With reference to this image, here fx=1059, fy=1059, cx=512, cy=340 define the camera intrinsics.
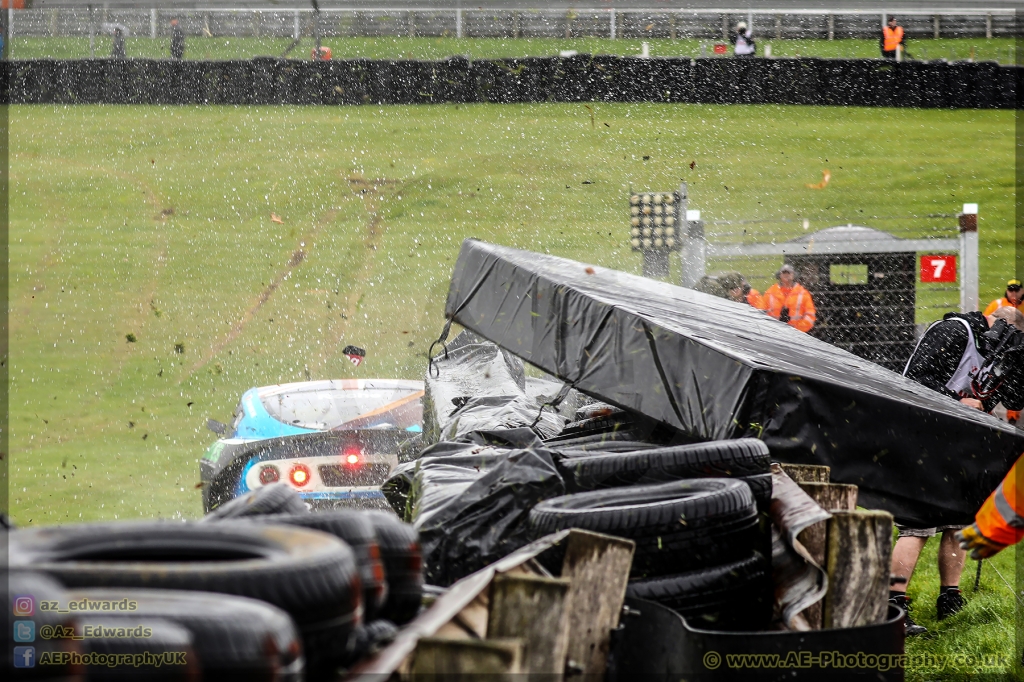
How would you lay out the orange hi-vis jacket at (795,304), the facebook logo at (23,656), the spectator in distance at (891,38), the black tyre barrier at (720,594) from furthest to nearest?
the spectator in distance at (891,38) → the orange hi-vis jacket at (795,304) → the black tyre barrier at (720,594) → the facebook logo at (23,656)

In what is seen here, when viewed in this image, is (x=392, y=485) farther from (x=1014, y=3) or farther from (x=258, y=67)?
(x=1014, y=3)

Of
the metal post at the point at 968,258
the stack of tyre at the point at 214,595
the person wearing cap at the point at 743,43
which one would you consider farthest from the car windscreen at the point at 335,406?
the person wearing cap at the point at 743,43

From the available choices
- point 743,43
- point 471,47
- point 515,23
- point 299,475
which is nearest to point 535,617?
point 299,475

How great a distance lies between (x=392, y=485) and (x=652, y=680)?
2148mm

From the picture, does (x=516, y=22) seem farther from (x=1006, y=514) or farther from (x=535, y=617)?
(x=535, y=617)

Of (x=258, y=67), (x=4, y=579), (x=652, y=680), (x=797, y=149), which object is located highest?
(x=258, y=67)

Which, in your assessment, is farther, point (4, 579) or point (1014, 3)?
point (1014, 3)

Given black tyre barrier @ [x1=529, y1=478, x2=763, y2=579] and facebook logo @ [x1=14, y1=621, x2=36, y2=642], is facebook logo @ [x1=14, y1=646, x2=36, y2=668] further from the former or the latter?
black tyre barrier @ [x1=529, y1=478, x2=763, y2=579]

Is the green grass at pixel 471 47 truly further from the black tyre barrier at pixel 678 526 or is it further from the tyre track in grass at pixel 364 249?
the black tyre barrier at pixel 678 526

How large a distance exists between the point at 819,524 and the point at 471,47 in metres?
33.4

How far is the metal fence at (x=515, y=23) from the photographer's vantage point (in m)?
34.4

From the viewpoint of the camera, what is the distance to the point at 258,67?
95.7 ft

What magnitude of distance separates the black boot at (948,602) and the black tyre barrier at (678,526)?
111 inches

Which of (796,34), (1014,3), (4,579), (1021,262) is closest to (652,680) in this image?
(4,579)
